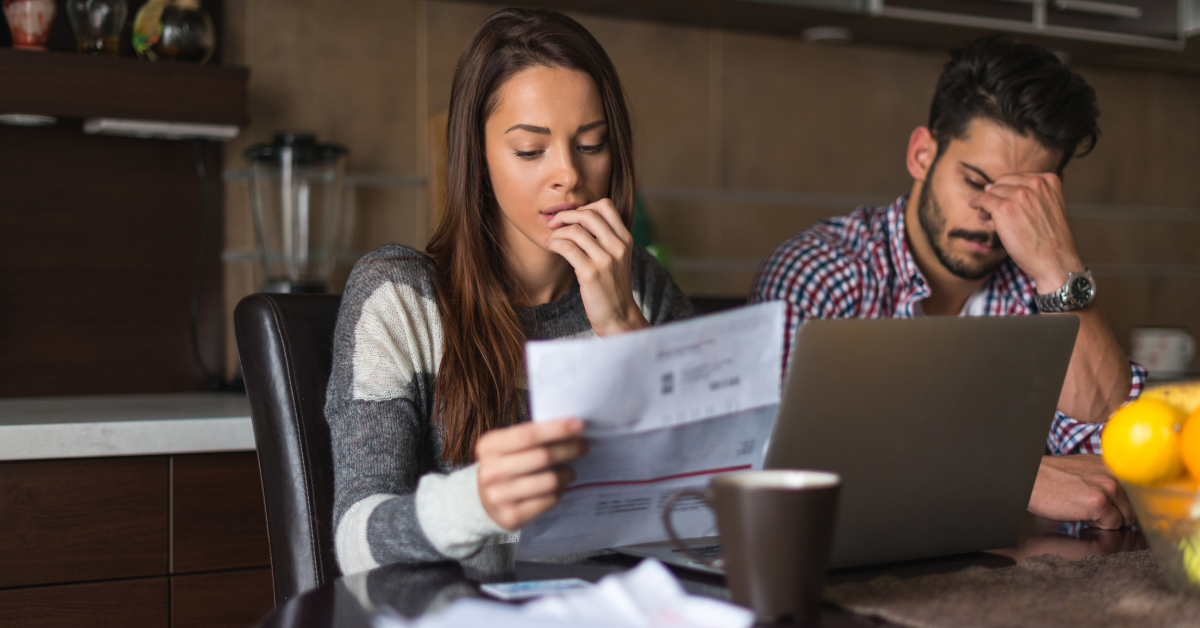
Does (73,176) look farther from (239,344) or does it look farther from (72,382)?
(239,344)

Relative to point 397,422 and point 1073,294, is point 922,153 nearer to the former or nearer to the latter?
point 1073,294

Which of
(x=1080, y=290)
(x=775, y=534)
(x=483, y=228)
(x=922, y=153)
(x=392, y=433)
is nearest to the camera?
(x=775, y=534)

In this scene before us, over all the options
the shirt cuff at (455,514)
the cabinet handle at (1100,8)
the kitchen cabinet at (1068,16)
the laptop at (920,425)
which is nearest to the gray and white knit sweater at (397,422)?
the shirt cuff at (455,514)

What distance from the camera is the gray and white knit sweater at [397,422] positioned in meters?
0.75

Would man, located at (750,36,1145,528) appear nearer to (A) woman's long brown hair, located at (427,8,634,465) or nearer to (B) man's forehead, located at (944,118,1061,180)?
(B) man's forehead, located at (944,118,1061,180)

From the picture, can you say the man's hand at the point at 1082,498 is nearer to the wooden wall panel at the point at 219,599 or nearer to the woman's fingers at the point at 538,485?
the woman's fingers at the point at 538,485

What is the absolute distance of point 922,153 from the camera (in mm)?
1682

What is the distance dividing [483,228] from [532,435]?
622 millimetres

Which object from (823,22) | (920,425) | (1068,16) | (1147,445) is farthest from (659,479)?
(1068,16)

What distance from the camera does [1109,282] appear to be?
126 inches

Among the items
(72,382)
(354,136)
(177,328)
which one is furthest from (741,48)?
(72,382)

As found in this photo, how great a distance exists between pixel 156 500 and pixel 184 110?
0.77 meters

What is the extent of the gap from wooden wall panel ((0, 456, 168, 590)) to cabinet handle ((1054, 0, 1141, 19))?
230cm

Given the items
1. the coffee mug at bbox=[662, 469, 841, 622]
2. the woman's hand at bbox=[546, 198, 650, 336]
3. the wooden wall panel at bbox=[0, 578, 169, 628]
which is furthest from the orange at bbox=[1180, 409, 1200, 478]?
the wooden wall panel at bbox=[0, 578, 169, 628]
